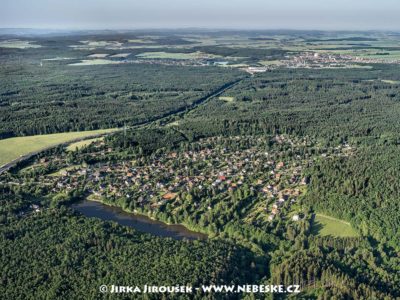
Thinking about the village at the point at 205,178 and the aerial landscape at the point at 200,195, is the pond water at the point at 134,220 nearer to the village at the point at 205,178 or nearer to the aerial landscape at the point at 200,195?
the aerial landscape at the point at 200,195

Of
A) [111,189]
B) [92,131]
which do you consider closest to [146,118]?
[92,131]

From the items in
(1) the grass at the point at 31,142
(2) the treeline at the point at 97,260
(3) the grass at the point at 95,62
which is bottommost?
(2) the treeline at the point at 97,260

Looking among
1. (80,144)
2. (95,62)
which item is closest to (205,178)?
(80,144)

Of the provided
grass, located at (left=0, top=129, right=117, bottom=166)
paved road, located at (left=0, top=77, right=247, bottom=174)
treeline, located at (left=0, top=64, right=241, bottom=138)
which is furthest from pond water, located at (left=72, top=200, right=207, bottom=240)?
treeline, located at (left=0, top=64, right=241, bottom=138)

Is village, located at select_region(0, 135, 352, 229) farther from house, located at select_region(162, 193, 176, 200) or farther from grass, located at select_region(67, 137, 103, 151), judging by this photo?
grass, located at select_region(67, 137, 103, 151)

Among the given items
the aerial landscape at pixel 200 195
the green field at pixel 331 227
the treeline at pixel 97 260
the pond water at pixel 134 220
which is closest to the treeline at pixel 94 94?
the aerial landscape at pixel 200 195
